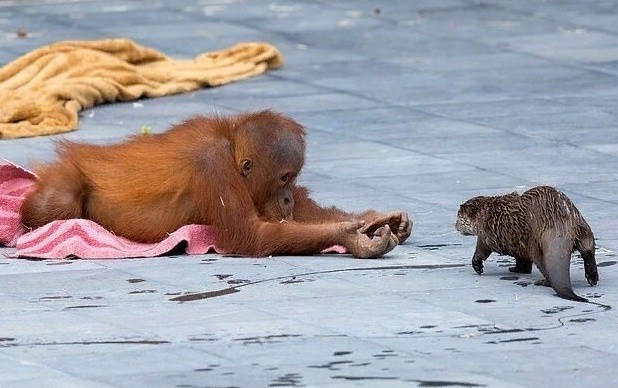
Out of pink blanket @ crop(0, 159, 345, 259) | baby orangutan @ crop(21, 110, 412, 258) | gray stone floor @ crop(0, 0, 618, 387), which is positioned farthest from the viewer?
pink blanket @ crop(0, 159, 345, 259)

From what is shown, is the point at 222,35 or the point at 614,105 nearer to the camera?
the point at 614,105

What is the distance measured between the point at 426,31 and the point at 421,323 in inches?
368

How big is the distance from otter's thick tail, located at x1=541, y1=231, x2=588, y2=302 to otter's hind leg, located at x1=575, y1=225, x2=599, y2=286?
59 millimetres

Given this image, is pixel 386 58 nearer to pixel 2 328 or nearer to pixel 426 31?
pixel 426 31

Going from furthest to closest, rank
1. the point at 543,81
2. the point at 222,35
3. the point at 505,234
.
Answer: the point at 222,35 < the point at 543,81 < the point at 505,234

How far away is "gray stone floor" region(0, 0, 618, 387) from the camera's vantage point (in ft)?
20.0

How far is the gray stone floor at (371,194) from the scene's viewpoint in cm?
608

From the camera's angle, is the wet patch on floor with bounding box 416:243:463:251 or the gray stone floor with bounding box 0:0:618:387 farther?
the wet patch on floor with bounding box 416:243:463:251

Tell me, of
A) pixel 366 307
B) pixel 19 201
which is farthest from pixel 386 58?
pixel 366 307

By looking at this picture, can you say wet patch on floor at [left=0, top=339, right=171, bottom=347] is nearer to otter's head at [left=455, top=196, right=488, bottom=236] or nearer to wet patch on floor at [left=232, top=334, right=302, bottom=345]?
wet patch on floor at [left=232, top=334, right=302, bottom=345]

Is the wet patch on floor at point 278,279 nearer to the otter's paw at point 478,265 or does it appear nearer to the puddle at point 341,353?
the otter's paw at point 478,265

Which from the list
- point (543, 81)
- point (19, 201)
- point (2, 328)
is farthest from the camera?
point (543, 81)

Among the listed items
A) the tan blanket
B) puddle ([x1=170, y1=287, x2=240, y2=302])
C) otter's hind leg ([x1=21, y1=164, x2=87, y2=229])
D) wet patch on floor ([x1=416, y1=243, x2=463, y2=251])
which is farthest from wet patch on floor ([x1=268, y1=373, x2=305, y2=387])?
the tan blanket

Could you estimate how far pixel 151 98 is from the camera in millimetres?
12766
